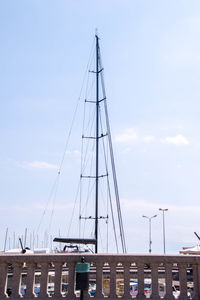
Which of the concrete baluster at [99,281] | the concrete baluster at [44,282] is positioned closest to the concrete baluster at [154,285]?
the concrete baluster at [99,281]

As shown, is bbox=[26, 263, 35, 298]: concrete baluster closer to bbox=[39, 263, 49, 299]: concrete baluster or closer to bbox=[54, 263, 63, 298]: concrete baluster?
bbox=[39, 263, 49, 299]: concrete baluster

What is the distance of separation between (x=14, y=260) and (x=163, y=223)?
231 ft

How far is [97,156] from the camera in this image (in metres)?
26.8

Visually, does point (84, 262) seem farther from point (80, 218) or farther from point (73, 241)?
point (80, 218)

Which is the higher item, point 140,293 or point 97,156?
point 97,156

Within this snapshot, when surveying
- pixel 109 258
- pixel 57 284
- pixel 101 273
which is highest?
pixel 109 258

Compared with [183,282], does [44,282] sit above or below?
below

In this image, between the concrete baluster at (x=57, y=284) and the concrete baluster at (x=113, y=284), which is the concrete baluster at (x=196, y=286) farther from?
the concrete baluster at (x=57, y=284)

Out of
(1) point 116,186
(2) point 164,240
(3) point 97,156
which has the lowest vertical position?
(2) point 164,240

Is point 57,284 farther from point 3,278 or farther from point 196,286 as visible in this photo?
point 196,286

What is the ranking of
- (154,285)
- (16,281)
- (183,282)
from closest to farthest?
(154,285) → (183,282) → (16,281)

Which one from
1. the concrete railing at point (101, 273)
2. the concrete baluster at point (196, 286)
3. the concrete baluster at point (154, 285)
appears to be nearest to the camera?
the concrete baluster at point (154, 285)

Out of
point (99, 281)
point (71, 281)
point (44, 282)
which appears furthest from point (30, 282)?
point (99, 281)

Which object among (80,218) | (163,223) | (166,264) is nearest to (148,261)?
(166,264)
